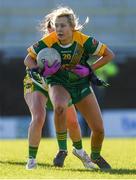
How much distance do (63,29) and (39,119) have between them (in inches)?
40.5

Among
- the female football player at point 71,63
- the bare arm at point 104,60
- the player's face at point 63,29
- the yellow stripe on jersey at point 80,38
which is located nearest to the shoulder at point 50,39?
the female football player at point 71,63

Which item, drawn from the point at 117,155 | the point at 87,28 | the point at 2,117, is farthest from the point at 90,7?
the point at 117,155

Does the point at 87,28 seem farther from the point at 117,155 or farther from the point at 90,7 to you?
the point at 117,155

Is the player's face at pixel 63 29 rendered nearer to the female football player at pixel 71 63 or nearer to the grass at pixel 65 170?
the female football player at pixel 71 63

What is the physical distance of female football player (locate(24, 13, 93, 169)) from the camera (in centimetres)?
732

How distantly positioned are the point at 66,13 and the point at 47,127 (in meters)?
14.9

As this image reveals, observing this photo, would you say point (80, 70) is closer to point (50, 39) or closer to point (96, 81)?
point (96, 81)

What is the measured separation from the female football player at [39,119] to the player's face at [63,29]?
0.29 metres

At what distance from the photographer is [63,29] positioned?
713cm

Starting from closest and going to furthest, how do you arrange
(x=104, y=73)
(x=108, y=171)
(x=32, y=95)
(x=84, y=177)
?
(x=84, y=177) → (x=108, y=171) → (x=32, y=95) → (x=104, y=73)

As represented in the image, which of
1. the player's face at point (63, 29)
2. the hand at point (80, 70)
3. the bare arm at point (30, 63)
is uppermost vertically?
Result: the player's face at point (63, 29)

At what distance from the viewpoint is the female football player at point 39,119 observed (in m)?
7.32

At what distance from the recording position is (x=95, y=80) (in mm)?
7289

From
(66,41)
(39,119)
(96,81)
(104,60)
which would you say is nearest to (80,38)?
(66,41)
